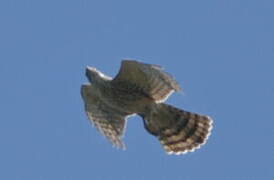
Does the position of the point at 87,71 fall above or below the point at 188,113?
above

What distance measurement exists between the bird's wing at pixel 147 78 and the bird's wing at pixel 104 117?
95cm

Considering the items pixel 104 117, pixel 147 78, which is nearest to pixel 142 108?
pixel 147 78

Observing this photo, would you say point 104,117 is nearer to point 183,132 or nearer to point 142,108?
point 142,108

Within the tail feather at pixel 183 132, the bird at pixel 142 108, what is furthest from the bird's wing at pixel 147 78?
the tail feather at pixel 183 132

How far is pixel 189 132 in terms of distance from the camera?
16.6m

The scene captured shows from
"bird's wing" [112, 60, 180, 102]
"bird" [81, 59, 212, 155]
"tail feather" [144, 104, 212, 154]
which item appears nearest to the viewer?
"bird's wing" [112, 60, 180, 102]

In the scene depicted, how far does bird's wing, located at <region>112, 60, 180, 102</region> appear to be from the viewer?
14758 mm

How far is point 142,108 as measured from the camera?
15.9 meters

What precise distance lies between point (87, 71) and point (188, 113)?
2066 millimetres

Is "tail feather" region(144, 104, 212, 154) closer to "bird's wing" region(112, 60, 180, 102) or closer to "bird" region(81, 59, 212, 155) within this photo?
"bird" region(81, 59, 212, 155)

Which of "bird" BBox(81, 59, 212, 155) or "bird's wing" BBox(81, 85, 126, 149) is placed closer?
"bird" BBox(81, 59, 212, 155)

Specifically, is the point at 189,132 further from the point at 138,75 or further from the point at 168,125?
the point at 138,75

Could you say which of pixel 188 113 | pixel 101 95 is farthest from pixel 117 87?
pixel 188 113

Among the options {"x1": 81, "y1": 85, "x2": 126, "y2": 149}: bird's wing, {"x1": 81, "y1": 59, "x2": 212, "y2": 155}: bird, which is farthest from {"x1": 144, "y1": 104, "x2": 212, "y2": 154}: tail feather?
{"x1": 81, "y1": 85, "x2": 126, "y2": 149}: bird's wing
